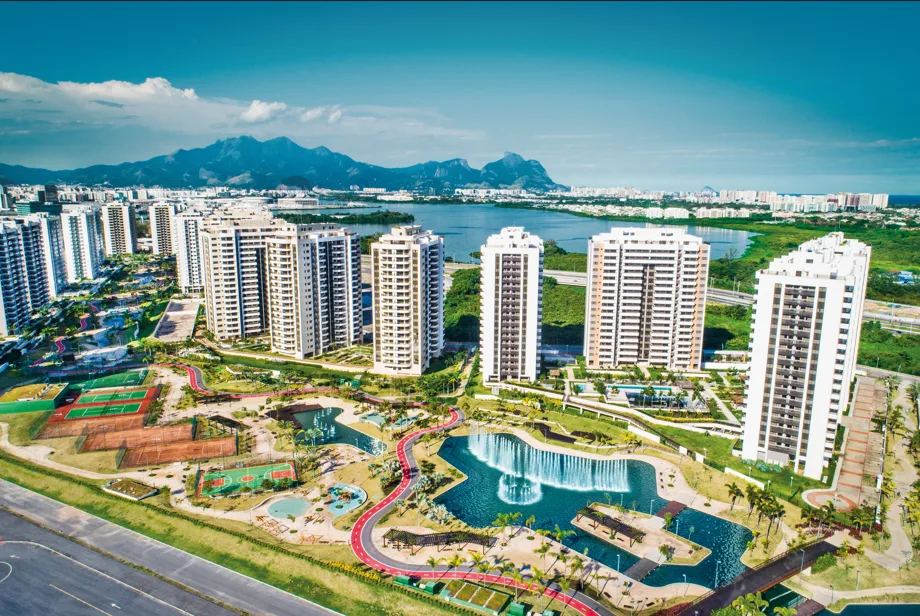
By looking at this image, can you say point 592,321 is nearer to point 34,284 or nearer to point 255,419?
point 255,419

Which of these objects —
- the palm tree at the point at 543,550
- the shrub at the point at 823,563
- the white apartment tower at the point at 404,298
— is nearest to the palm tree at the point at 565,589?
the palm tree at the point at 543,550

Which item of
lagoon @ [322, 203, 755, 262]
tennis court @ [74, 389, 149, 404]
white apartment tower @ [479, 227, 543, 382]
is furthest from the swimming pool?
lagoon @ [322, 203, 755, 262]

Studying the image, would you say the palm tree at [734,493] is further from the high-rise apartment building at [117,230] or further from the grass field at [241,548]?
the high-rise apartment building at [117,230]

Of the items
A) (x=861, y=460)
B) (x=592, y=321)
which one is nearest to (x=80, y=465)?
(x=592, y=321)

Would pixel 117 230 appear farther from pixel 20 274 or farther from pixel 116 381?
pixel 116 381

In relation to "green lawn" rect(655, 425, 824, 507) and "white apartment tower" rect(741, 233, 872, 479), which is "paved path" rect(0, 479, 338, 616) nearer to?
"green lawn" rect(655, 425, 824, 507)
